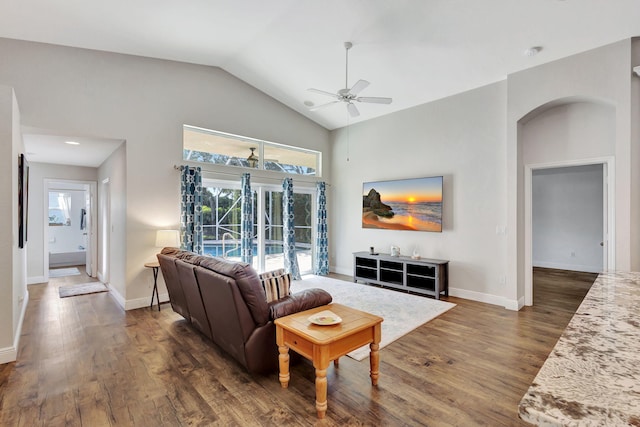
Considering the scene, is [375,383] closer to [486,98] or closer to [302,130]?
[486,98]

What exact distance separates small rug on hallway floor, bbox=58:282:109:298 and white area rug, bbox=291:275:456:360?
12.1ft

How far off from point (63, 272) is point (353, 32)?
835cm

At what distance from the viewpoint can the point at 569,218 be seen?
764 centimetres

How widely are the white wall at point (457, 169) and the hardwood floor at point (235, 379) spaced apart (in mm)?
1197

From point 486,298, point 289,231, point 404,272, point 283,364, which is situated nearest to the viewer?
point 283,364

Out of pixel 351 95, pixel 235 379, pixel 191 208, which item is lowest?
pixel 235 379

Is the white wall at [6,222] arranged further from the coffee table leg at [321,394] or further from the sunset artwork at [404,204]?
the sunset artwork at [404,204]

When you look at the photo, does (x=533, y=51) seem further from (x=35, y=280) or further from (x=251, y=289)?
(x=35, y=280)

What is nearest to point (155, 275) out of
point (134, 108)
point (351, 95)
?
point (134, 108)

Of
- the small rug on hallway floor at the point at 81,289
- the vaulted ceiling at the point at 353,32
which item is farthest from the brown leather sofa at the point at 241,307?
the small rug on hallway floor at the point at 81,289

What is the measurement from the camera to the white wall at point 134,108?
3992mm

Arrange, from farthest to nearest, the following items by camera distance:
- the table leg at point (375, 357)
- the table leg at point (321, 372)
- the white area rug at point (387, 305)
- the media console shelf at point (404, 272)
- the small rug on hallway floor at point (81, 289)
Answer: the small rug on hallway floor at point (81, 289) → the media console shelf at point (404, 272) → the white area rug at point (387, 305) → the table leg at point (375, 357) → the table leg at point (321, 372)

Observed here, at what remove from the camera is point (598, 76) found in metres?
3.88

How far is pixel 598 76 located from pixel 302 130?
16.2ft
